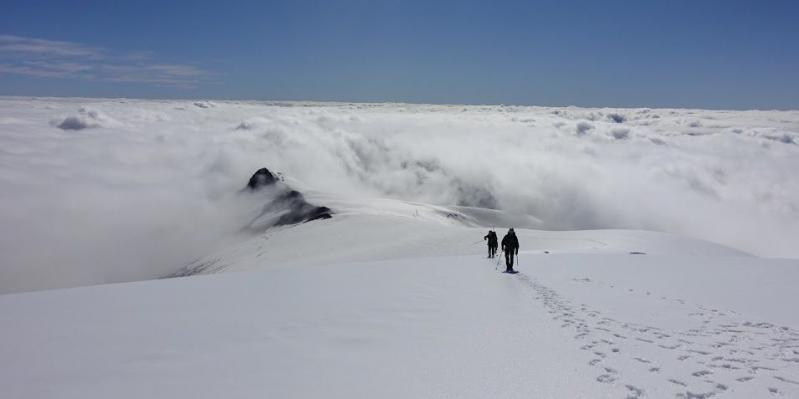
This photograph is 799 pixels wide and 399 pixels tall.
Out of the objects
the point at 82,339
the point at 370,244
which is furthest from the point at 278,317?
the point at 370,244

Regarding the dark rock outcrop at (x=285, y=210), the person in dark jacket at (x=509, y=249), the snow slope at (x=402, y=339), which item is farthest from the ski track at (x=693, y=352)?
the dark rock outcrop at (x=285, y=210)

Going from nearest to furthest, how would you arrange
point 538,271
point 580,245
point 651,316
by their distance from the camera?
point 651,316 → point 538,271 → point 580,245

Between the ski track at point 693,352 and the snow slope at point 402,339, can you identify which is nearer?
the snow slope at point 402,339

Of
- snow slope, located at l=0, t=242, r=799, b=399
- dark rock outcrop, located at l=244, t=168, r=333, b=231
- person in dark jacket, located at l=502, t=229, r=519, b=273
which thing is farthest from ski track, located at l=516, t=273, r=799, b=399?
dark rock outcrop, located at l=244, t=168, r=333, b=231

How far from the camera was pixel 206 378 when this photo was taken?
780cm

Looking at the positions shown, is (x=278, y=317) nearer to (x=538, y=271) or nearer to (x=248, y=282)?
(x=248, y=282)

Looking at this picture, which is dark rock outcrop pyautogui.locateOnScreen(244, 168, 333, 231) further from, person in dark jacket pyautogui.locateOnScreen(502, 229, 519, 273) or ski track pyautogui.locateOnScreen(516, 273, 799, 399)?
ski track pyautogui.locateOnScreen(516, 273, 799, 399)

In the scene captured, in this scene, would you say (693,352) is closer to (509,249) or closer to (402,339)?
(402,339)

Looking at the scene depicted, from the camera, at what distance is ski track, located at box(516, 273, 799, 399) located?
7703 millimetres

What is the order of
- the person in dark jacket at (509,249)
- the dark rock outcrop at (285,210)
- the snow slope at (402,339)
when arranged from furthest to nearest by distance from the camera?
the dark rock outcrop at (285,210) → the person in dark jacket at (509,249) → the snow slope at (402,339)

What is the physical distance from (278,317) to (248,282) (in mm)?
6902

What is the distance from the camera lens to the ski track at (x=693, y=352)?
→ 7.70 metres

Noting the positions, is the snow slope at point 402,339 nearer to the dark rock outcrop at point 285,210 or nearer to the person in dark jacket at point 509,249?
the person in dark jacket at point 509,249

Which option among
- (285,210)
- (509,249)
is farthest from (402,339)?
(285,210)
